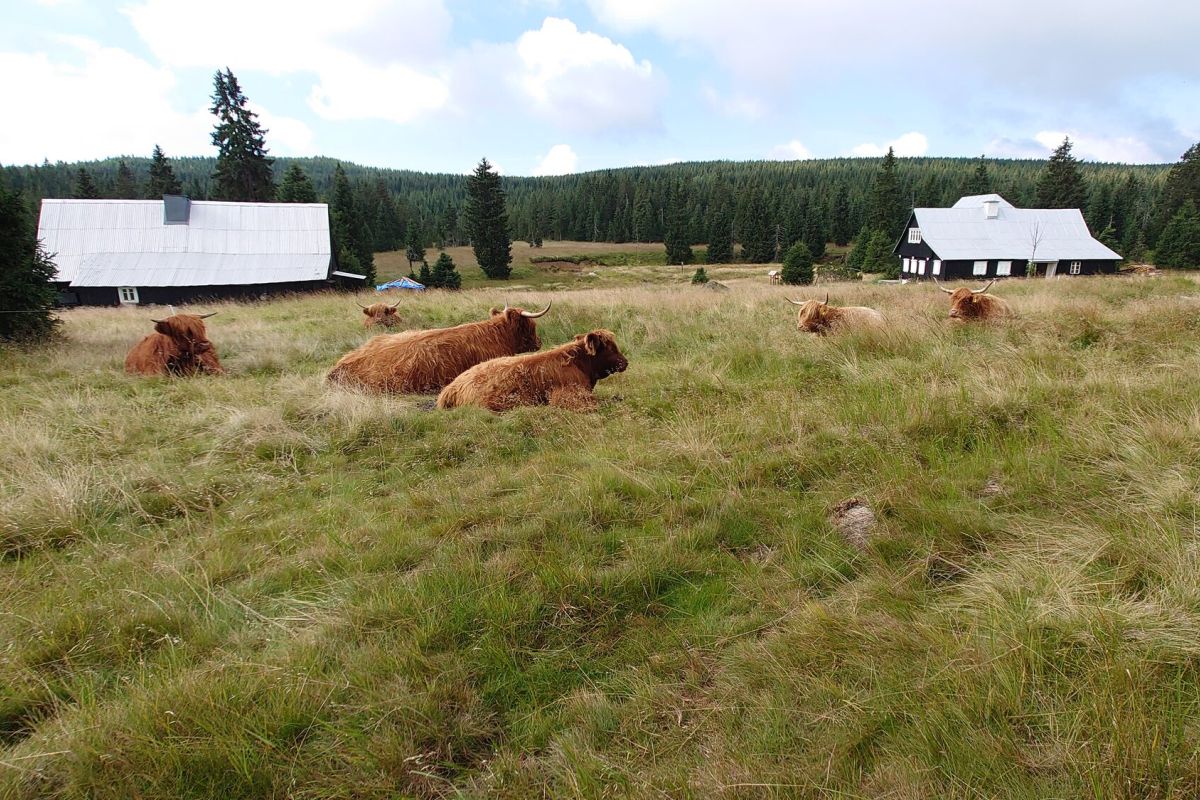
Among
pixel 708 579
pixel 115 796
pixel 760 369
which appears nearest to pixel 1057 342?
pixel 760 369

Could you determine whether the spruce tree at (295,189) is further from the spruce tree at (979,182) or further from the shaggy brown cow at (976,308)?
the spruce tree at (979,182)

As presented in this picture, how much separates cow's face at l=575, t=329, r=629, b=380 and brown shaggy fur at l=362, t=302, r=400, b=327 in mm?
7939

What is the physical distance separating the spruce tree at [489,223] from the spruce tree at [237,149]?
20.7 metres

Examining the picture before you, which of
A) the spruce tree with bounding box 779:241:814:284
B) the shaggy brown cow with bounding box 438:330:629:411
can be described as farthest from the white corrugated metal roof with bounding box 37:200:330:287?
the spruce tree with bounding box 779:241:814:284

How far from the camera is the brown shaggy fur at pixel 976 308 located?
10.3 m

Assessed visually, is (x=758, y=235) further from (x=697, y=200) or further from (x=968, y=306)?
(x=968, y=306)

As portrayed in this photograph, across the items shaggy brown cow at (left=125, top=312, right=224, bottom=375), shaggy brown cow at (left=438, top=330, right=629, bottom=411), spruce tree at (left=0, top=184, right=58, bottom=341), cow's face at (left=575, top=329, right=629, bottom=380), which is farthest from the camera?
spruce tree at (left=0, top=184, right=58, bottom=341)

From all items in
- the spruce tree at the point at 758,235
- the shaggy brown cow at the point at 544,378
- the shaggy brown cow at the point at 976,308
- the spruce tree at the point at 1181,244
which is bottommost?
the shaggy brown cow at the point at 544,378

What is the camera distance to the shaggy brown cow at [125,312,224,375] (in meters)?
9.29

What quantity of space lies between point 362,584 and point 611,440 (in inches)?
106

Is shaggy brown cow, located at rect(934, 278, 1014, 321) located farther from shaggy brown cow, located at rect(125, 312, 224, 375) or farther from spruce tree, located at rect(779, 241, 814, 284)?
spruce tree, located at rect(779, 241, 814, 284)

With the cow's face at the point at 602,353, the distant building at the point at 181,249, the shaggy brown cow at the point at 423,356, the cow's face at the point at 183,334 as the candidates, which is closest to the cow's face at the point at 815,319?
the cow's face at the point at 602,353

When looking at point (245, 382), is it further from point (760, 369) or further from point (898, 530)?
point (898, 530)

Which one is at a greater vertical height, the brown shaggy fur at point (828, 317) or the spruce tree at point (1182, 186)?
the spruce tree at point (1182, 186)
